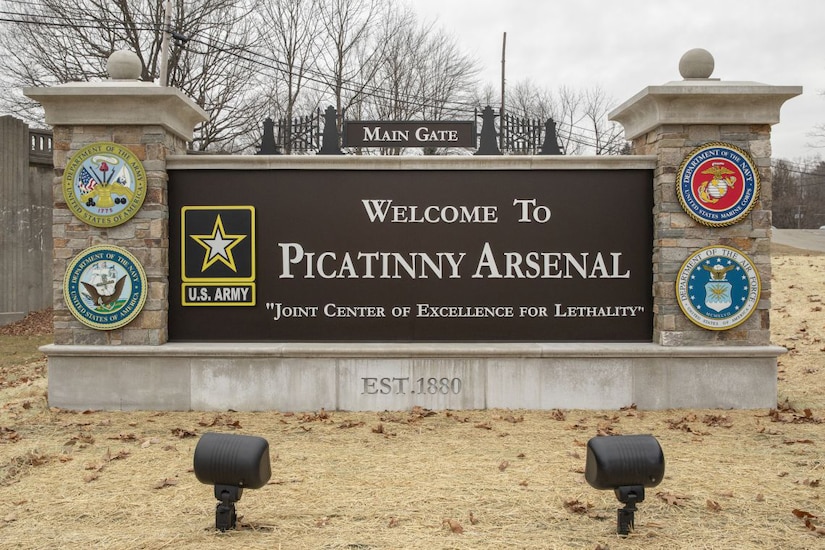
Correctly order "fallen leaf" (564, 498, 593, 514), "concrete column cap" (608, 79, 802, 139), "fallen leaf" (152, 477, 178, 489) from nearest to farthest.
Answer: "fallen leaf" (564, 498, 593, 514) < "fallen leaf" (152, 477, 178, 489) < "concrete column cap" (608, 79, 802, 139)

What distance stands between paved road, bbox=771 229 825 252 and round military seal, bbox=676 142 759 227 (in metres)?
19.9

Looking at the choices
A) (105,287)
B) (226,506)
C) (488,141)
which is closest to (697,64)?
(488,141)

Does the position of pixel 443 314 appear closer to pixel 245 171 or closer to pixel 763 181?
pixel 245 171

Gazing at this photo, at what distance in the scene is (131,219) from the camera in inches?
314

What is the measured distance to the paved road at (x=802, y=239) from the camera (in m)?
27.0

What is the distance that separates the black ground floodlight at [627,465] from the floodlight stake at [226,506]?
2019 mm

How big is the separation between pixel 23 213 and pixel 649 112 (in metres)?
16.1

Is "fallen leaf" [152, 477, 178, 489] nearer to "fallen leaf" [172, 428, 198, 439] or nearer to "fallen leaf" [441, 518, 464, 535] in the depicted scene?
"fallen leaf" [172, 428, 198, 439]

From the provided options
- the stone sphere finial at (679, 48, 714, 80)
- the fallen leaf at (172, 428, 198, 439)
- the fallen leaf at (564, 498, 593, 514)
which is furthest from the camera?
the stone sphere finial at (679, 48, 714, 80)

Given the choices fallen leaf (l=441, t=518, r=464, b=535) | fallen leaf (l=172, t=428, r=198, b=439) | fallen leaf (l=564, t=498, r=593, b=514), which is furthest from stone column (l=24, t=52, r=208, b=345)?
fallen leaf (l=564, t=498, r=593, b=514)

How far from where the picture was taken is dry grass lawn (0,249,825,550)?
4.35m

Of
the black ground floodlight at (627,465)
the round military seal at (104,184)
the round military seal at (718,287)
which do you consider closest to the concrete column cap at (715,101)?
the round military seal at (718,287)

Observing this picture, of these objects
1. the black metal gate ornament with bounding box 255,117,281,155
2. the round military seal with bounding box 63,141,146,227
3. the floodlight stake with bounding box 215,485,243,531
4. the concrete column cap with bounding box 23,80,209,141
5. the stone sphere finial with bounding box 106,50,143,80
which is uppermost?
the stone sphere finial with bounding box 106,50,143,80

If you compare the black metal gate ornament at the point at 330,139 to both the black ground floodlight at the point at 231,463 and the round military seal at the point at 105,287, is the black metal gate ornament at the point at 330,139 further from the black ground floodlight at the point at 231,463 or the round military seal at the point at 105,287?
the black ground floodlight at the point at 231,463
